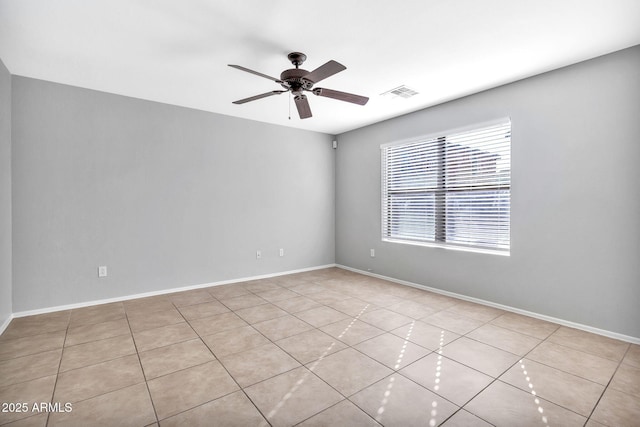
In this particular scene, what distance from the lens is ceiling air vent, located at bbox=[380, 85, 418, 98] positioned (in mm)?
3566

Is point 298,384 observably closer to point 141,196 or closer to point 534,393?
point 534,393

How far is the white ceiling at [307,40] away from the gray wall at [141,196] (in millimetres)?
458

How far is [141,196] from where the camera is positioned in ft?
13.0

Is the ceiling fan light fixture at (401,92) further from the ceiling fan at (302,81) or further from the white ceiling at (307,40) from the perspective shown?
the ceiling fan at (302,81)

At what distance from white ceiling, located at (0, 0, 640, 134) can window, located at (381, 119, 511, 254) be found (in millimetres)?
756

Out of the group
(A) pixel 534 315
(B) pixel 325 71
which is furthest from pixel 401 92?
(A) pixel 534 315

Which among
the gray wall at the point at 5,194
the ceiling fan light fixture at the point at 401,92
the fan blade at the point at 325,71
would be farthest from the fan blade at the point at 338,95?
the gray wall at the point at 5,194

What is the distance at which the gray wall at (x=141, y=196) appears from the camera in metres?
3.34

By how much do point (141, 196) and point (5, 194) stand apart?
1.24 m

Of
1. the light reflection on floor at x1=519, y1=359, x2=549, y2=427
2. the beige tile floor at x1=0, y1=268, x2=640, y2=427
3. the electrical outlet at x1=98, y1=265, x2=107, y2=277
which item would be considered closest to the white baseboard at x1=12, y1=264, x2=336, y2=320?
the beige tile floor at x1=0, y1=268, x2=640, y2=427

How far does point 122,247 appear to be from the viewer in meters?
3.82

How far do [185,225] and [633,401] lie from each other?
184 inches

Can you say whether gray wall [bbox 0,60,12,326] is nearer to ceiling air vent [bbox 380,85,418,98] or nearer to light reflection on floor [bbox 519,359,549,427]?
ceiling air vent [bbox 380,85,418,98]

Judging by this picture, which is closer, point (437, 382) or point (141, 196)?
point (437, 382)
